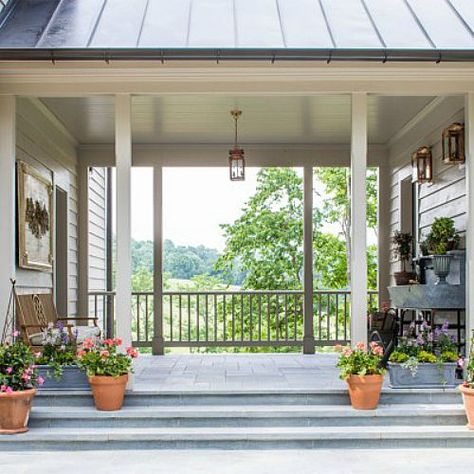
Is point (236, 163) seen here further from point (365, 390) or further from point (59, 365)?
point (365, 390)

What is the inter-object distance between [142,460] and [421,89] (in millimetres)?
3314

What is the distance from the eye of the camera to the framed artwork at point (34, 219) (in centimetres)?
682

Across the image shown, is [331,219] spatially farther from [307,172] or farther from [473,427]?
[473,427]

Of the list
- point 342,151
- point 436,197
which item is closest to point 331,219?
point 342,151

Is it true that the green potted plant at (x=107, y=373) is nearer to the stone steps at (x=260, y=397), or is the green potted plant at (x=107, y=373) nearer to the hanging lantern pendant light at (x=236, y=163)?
the stone steps at (x=260, y=397)

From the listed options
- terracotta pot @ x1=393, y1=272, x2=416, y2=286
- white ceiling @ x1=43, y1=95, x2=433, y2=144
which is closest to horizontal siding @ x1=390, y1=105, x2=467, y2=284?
white ceiling @ x1=43, y1=95, x2=433, y2=144

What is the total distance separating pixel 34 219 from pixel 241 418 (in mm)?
3206

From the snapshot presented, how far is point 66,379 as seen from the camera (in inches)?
219

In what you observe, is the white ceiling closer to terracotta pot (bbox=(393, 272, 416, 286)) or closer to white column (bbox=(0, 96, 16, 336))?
white column (bbox=(0, 96, 16, 336))

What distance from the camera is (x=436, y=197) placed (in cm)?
754

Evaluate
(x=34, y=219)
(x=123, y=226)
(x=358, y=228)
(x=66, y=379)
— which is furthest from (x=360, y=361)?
(x=34, y=219)

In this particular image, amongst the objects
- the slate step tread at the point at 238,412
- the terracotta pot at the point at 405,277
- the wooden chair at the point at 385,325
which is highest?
the terracotta pot at the point at 405,277

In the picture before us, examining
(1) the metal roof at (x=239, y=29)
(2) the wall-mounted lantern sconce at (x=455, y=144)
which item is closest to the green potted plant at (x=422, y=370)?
(2) the wall-mounted lantern sconce at (x=455, y=144)

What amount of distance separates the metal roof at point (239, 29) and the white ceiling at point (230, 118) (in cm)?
118
